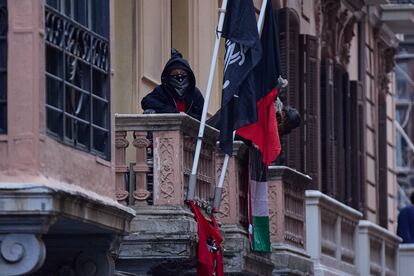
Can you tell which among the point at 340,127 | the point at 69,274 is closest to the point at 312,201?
the point at 340,127

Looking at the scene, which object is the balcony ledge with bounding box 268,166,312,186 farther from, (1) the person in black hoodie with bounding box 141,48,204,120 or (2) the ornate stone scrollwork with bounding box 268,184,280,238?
(1) the person in black hoodie with bounding box 141,48,204,120

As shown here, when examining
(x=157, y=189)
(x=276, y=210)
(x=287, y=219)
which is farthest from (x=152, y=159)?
(x=287, y=219)

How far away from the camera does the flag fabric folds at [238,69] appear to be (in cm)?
2247

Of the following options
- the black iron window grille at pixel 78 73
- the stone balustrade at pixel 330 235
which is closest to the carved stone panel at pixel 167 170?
the black iron window grille at pixel 78 73

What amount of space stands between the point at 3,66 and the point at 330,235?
47.9 ft

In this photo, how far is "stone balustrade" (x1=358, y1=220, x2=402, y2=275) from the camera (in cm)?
3372

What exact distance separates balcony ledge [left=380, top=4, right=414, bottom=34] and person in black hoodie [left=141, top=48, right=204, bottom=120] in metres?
17.1

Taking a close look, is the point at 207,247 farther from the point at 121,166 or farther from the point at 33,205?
the point at 33,205

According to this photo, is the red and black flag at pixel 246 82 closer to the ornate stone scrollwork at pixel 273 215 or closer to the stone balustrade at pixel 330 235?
the ornate stone scrollwork at pixel 273 215

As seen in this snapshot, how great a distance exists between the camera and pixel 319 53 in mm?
33938

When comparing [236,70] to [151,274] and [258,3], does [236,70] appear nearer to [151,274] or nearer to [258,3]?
[151,274]

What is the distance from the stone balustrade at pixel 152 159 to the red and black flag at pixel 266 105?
1.70m

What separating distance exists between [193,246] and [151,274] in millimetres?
491

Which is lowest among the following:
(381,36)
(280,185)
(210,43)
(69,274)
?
(69,274)
